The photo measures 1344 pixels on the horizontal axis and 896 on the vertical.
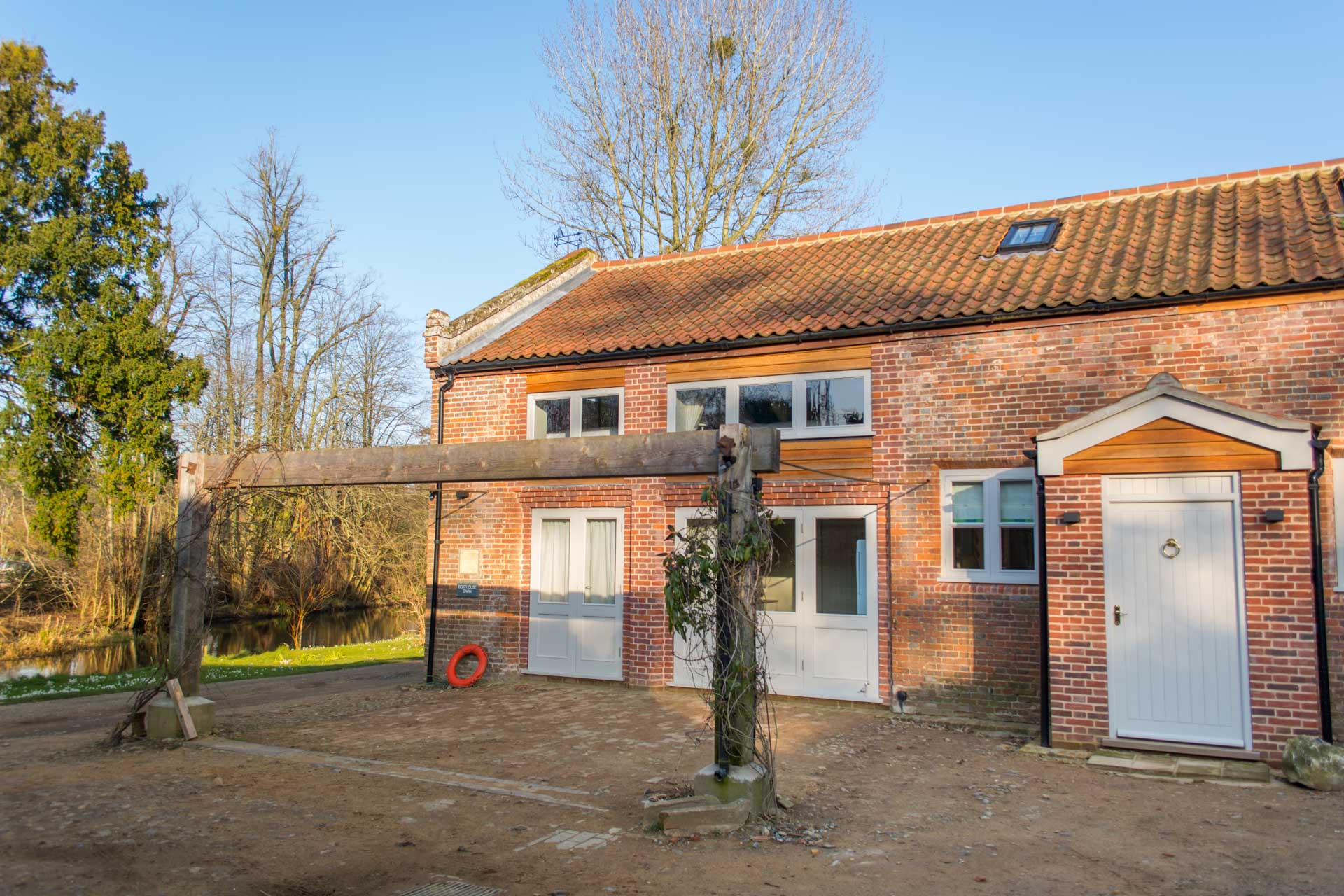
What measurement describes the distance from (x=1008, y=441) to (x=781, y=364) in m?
2.76

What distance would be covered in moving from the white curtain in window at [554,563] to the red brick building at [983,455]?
4 cm

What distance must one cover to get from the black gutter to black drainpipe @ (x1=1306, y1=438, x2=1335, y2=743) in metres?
1.69

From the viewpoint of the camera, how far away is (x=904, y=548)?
32.1 feet

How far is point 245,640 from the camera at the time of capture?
22.2 metres

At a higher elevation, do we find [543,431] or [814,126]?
[814,126]

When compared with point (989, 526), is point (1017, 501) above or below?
above

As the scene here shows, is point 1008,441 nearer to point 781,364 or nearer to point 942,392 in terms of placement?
point 942,392

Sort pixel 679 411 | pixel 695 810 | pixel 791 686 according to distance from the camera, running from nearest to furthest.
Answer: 1. pixel 695 810
2. pixel 791 686
3. pixel 679 411

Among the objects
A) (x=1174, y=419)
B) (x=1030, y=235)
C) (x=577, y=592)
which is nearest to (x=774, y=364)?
(x=1030, y=235)

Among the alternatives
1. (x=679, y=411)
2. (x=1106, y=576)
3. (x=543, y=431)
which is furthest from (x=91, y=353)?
(x=1106, y=576)

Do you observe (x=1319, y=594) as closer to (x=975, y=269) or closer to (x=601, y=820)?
(x=975, y=269)

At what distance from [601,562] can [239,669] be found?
761 centimetres

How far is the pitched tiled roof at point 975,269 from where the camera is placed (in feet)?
29.8

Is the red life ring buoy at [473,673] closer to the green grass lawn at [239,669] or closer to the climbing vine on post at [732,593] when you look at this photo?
the green grass lawn at [239,669]
